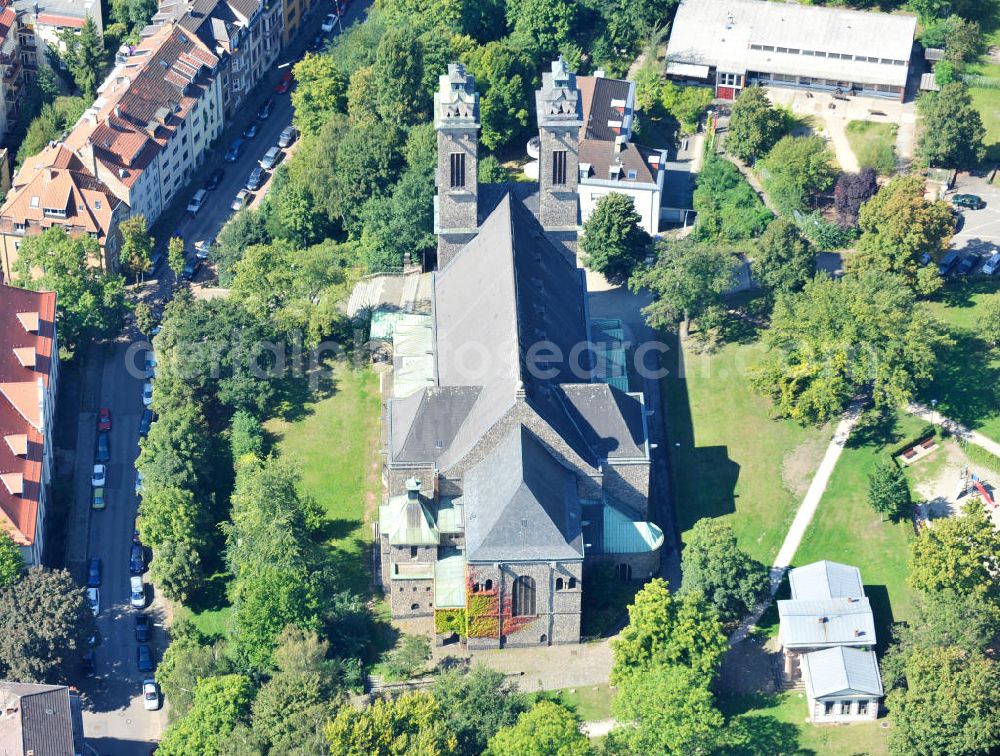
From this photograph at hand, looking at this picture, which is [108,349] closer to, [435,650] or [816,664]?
[435,650]

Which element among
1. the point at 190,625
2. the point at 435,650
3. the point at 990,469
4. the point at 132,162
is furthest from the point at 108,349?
the point at 990,469

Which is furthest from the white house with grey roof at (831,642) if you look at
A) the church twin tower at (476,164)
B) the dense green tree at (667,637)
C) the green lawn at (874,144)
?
the green lawn at (874,144)

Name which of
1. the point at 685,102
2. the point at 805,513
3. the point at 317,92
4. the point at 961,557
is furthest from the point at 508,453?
the point at 317,92

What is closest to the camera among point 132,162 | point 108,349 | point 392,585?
point 392,585

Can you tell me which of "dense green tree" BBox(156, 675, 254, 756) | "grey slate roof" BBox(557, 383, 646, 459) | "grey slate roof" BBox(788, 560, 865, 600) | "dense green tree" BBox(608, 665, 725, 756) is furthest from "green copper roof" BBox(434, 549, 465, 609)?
"grey slate roof" BBox(788, 560, 865, 600)

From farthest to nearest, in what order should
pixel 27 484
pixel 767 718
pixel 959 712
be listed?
pixel 27 484
pixel 767 718
pixel 959 712

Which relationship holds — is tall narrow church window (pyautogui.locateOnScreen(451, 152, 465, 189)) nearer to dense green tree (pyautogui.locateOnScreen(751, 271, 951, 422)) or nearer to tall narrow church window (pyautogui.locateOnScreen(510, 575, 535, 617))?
dense green tree (pyautogui.locateOnScreen(751, 271, 951, 422))

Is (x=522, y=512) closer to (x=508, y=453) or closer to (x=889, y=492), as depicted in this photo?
(x=508, y=453)
